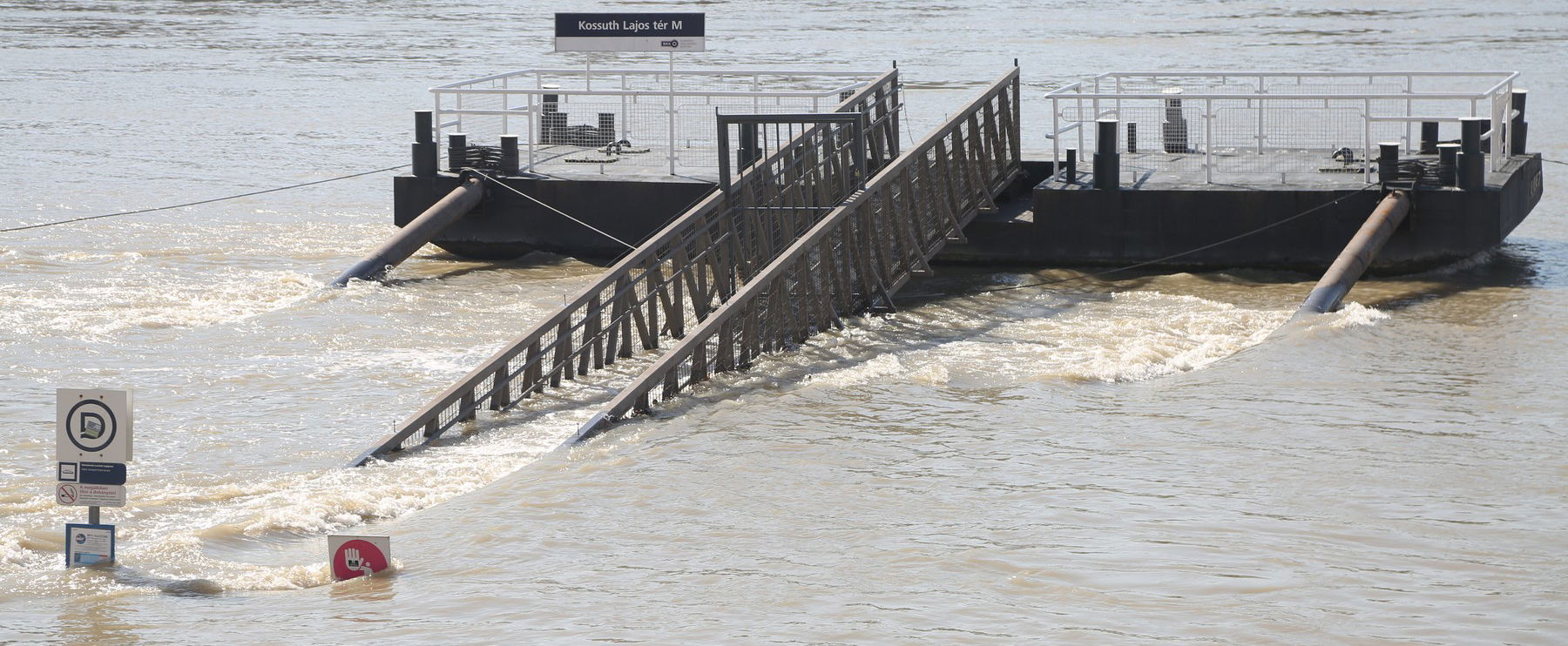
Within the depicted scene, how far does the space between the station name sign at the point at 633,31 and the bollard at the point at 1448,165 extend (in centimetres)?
872

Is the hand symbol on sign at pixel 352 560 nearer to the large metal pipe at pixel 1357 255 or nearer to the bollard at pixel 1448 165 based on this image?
the large metal pipe at pixel 1357 255

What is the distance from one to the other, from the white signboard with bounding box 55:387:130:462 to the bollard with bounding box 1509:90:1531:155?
18232 millimetres

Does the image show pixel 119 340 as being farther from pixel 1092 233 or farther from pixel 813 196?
pixel 1092 233

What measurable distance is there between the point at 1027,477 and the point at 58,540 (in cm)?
621

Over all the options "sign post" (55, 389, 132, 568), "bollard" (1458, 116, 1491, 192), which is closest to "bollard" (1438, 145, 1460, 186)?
"bollard" (1458, 116, 1491, 192)

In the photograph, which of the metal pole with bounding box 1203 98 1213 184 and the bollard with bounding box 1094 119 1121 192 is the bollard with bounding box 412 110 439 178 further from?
the metal pole with bounding box 1203 98 1213 184

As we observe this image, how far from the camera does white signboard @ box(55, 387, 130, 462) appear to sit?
32.6 ft

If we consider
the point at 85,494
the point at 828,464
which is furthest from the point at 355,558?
the point at 828,464

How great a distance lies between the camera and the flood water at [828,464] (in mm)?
9891

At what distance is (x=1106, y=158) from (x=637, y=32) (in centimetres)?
608

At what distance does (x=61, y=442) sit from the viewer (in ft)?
32.9

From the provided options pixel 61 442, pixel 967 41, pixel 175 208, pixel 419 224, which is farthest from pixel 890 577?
pixel 967 41

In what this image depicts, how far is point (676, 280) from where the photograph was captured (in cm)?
1742

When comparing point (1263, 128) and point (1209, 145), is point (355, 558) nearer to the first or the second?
point (1209, 145)
